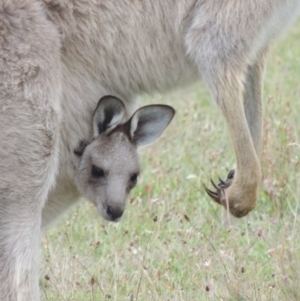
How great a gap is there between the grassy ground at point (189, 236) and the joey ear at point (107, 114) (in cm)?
45

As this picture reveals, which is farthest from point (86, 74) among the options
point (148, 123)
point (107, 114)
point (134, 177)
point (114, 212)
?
point (114, 212)

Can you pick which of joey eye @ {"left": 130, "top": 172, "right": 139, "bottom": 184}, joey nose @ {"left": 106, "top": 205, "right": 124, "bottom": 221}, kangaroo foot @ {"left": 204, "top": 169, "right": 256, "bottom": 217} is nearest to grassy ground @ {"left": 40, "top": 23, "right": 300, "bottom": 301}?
kangaroo foot @ {"left": 204, "top": 169, "right": 256, "bottom": 217}

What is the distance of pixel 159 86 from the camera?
513cm

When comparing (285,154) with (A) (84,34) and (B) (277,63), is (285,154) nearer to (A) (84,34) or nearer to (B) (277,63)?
(A) (84,34)

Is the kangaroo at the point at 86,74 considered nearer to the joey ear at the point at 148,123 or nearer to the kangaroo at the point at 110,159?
the kangaroo at the point at 110,159

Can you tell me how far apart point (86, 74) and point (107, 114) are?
216 millimetres

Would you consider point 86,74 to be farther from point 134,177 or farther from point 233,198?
point 233,198

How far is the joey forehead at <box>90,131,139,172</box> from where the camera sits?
4871mm

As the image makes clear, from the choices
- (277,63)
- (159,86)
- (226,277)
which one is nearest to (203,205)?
(159,86)

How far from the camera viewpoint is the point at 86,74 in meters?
4.89

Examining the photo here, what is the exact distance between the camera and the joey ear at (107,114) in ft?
15.9

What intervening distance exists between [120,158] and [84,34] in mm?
612

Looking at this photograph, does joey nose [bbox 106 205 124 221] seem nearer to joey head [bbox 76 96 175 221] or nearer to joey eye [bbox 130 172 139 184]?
joey head [bbox 76 96 175 221]

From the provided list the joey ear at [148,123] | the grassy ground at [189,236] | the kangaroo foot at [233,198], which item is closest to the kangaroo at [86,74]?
the kangaroo foot at [233,198]
